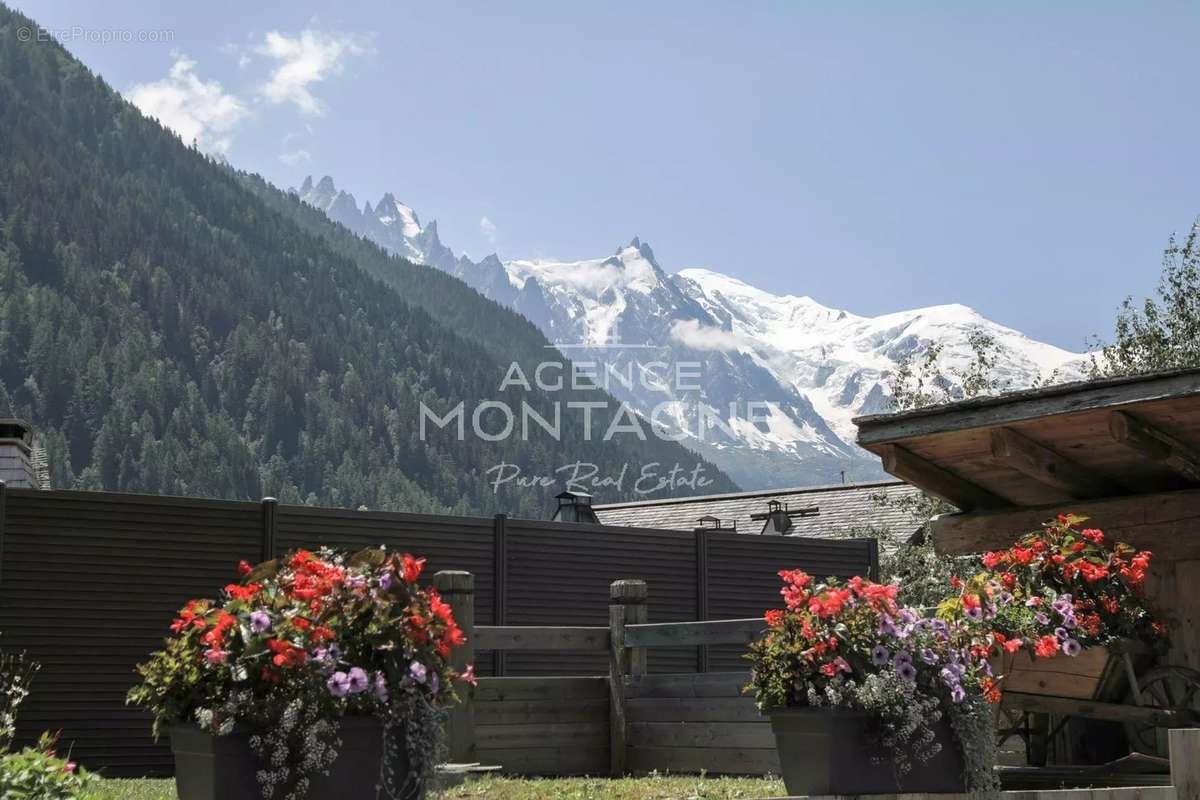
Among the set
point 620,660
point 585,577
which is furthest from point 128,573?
point 585,577

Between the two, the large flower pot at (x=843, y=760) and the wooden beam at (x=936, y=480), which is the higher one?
the wooden beam at (x=936, y=480)

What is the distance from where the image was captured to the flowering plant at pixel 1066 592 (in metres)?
8.18

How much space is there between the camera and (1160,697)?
8.74 m

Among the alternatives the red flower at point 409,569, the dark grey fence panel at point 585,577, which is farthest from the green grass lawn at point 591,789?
the dark grey fence panel at point 585,577

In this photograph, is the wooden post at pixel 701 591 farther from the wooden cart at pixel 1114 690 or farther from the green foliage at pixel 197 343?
the green foliage at pixel 197 343

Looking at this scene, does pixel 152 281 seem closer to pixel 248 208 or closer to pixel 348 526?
pixel 248 208

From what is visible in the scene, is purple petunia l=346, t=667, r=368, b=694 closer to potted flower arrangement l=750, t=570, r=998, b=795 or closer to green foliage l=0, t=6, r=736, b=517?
potted flower arrangement l=750, t=570, r=998, b=795

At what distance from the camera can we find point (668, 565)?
62.7ft

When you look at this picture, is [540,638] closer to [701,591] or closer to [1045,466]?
[1045,466]

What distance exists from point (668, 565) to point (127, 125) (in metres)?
130

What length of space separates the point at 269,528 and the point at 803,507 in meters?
25.5

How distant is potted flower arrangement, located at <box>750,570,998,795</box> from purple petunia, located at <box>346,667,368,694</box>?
211cm

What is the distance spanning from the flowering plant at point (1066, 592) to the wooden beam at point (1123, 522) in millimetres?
311

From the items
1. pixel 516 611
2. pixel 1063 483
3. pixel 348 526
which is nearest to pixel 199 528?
pixel 348 526
